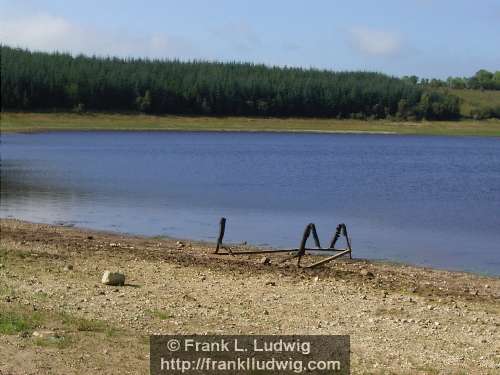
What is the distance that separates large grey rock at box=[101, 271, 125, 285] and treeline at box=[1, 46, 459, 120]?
10368 centimetres

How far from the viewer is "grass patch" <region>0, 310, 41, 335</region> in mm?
9532

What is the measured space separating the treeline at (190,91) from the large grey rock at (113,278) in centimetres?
10368

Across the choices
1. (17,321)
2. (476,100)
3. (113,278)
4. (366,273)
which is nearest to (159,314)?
(17,321)

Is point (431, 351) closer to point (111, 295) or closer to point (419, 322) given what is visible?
point (419, 322)

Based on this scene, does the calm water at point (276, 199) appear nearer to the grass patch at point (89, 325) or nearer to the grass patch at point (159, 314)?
the grass patch at point (159, 314)

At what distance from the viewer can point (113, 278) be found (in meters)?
12.8

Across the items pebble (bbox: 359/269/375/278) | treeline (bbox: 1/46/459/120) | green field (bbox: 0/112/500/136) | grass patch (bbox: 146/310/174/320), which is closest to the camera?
grass patch (bbox: 146/310/174/320)

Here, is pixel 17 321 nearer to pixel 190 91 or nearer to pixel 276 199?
pixel 276 199

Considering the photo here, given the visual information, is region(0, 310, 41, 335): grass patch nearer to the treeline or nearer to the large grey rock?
the large grey rock

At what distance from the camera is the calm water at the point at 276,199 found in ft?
72.4

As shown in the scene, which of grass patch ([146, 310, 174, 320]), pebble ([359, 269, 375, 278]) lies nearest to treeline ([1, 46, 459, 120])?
pebble ([359, 269, 375, 278])

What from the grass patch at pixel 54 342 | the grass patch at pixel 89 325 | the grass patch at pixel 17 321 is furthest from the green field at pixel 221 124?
the grass patch at pixel 54 342

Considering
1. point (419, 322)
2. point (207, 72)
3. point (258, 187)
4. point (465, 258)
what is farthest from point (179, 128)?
point (419, 322)

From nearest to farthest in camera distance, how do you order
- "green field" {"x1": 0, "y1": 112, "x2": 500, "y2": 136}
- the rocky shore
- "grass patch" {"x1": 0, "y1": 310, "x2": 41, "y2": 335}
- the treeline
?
1. the rocky shore
2. "grass patch" {"x1": 0, "y1": 310, "x2": 41, "y2": 335}
3. "green field" {"x1": 0, "y1": 112, "x2": 500, "y2": 136}
4. the treeline
